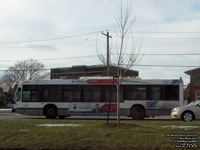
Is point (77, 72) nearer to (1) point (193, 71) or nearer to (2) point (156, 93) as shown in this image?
(1) point (193, 71)

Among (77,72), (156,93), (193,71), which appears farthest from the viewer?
(77,72)

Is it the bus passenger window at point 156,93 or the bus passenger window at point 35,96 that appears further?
the bus passenger window at point 35,96

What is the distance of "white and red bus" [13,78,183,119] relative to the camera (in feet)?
69.4

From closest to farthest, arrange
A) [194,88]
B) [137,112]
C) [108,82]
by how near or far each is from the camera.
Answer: [137,112] → [108,82] → [194,88]

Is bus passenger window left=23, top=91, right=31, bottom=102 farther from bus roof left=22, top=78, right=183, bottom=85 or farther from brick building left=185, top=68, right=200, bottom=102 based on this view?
brick building left=185, top=68, right=200, bottom=102

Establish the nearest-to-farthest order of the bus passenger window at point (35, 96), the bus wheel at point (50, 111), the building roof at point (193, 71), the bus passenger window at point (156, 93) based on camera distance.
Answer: the bus passenger window at point (156, 93) → the bus wheel at point (50, 111) → the bus passenger window at point (35, 96) → the building roof at point (193, 71)

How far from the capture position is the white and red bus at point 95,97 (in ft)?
69.4

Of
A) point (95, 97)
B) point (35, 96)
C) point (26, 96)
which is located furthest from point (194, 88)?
point (26, 96)

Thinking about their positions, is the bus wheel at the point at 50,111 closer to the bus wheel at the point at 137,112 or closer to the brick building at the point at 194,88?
the bus wheel at the point at 137,112

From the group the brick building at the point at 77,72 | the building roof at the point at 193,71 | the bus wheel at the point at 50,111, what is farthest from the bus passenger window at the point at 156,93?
the brick building at the point at 77,72

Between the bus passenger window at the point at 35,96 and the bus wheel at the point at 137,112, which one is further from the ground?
the bus passenger window at the point at 35,96

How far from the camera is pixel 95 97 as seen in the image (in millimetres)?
21656

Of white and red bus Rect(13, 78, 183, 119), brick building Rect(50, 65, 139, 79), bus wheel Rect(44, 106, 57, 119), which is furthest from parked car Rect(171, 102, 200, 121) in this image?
brick building Rect(50, 65, 139, 79)

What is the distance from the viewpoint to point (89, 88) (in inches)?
859
